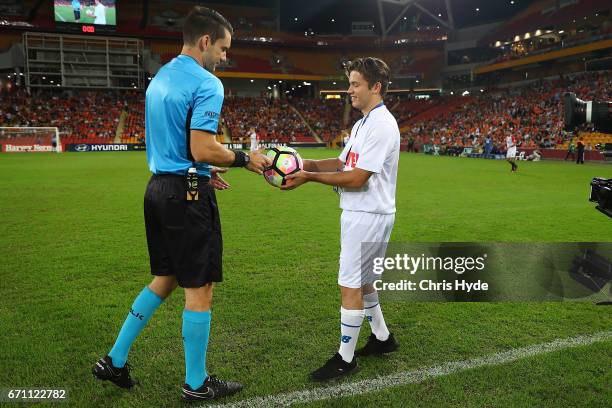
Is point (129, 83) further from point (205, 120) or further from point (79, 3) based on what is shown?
point (205, 120)

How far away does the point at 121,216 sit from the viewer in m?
9.63

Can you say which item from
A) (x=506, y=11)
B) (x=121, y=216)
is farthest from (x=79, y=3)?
(x=506, y=11)

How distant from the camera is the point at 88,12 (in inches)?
1756

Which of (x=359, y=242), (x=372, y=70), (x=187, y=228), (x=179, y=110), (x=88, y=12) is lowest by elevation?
(x=359, y=242)

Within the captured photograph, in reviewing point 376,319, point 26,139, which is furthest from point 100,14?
point 376,319

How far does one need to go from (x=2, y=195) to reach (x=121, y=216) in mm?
5161

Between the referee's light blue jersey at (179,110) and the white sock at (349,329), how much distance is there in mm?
1465

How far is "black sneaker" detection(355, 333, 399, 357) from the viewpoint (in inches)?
Answer: 147

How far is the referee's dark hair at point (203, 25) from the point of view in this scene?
2.81 m

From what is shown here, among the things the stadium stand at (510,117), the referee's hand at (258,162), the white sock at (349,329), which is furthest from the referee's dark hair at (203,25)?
the stadium stand at (510,117)

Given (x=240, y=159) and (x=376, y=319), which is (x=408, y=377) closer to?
(x=376, y=319)

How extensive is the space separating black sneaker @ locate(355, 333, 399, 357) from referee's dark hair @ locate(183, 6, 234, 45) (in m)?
2.63

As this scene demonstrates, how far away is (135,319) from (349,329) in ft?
4.98

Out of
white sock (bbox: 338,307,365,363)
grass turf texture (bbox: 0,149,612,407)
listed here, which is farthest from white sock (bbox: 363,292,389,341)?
white sock (bbox: 338,307,365,363)
